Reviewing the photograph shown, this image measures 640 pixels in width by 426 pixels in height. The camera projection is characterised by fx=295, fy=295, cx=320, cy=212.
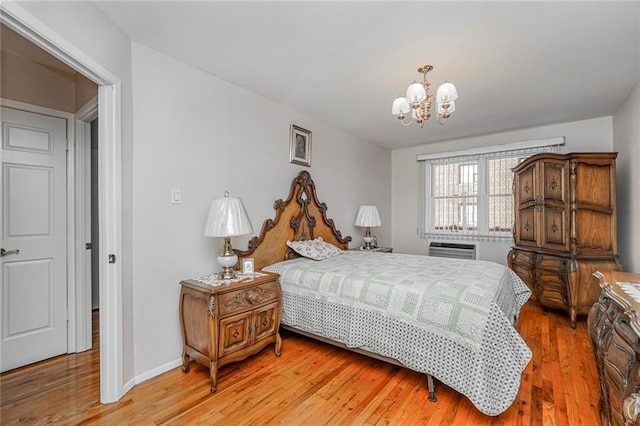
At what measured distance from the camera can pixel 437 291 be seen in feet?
6.54

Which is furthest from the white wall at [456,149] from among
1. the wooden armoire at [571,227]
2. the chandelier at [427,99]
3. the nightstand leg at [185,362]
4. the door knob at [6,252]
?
the door knob at [6,252]

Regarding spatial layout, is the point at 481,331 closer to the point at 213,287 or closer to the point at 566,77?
the point at 213,287

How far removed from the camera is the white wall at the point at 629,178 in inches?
114

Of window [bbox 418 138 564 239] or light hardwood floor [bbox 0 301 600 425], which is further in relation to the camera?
window [bbox 418 138 564 239]

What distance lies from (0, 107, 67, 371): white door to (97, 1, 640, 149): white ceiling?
1272 mm

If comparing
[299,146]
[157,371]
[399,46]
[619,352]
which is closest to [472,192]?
[299,146]

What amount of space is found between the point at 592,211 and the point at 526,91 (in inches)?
58.1

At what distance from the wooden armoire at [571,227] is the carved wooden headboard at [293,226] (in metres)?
2.45

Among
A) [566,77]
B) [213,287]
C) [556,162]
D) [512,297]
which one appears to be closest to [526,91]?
[566,77]

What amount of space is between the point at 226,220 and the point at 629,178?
408cm

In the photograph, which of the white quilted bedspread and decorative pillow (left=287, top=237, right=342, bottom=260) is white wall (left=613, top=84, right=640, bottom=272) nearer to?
the white quilted bedspread

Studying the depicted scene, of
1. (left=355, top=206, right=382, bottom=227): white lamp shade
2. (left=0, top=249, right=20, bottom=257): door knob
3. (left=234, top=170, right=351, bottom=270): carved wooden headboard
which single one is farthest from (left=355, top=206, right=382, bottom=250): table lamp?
(left=0, top=249, right=20, bottom=257): door knob

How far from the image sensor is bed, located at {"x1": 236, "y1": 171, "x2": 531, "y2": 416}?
66.7 inches

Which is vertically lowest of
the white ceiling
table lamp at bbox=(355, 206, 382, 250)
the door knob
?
the door knob
